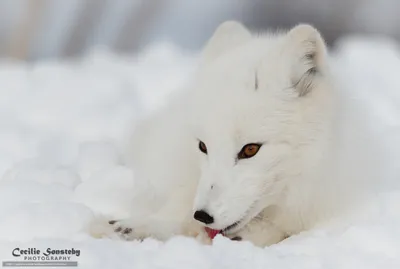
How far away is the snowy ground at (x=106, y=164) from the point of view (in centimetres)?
179

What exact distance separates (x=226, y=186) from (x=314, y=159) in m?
0.29

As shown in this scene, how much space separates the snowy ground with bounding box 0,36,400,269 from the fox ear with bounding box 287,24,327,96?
409 millimetres

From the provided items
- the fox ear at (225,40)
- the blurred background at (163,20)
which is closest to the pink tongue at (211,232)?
the fox ear at (225,40)

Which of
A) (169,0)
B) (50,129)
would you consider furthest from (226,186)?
(169,0)

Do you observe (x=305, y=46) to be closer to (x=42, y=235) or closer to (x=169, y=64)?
(x=42, y=235)

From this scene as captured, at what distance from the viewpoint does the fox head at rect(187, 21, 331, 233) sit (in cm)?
198

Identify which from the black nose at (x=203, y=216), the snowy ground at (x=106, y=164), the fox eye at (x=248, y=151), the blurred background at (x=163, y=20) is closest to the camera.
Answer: the snowy ground at (x=106, y=164)

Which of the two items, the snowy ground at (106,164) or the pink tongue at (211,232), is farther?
the pink tongue at (211,232)

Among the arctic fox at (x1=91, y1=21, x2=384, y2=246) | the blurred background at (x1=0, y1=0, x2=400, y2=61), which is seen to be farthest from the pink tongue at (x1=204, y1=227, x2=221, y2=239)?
the blurred background at (x1=0, y1=0, x2=400, y2=61)

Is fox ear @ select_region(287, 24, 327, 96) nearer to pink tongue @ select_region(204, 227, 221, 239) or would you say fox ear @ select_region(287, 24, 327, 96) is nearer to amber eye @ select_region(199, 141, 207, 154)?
amber eye @ select_region(199, 141, 207, 154)

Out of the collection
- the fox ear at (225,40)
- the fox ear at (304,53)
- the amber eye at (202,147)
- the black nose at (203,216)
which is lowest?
the black nose at (203,216)

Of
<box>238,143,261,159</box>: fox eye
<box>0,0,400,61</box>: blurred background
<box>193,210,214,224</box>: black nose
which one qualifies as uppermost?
<box>0,0,400,61</box>: blurred background

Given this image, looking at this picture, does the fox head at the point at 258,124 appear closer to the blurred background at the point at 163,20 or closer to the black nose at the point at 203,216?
the black nose at the point at 203,216

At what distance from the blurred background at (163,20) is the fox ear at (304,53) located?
318 centimetres
